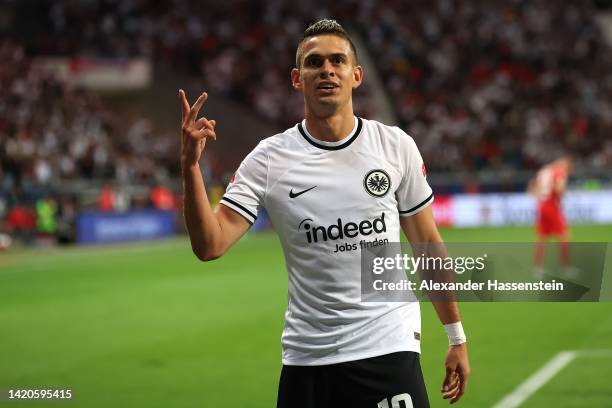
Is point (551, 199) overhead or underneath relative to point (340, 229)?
overhead

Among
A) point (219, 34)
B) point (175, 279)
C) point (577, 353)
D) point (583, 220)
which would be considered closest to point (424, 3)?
point (219, 34)

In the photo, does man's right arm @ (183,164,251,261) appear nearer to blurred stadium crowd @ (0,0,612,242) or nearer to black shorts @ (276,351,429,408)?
black shorts @ (276,351,429,408)

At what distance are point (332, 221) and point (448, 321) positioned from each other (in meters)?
0.72

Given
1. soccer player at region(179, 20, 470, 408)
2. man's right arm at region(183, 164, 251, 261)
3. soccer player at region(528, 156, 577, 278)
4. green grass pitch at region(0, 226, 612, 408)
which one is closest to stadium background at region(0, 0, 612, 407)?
green grass pitch at region(0, 226, 612, 408)

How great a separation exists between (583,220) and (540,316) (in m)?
20.5

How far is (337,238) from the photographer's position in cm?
406

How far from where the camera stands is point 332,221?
160 inches

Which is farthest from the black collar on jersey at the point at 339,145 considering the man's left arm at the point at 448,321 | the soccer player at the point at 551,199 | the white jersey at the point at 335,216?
the soccer player at the point at 551,199

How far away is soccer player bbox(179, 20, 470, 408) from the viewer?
398cm

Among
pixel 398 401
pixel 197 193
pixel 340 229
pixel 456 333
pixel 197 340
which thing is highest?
pixel 197 193

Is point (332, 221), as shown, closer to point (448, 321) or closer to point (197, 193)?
point (197, 193)

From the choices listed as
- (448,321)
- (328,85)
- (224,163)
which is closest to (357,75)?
(328,85)

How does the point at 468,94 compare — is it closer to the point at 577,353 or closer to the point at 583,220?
the point at 583,220

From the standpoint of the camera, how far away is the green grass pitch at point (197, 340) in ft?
28.1
